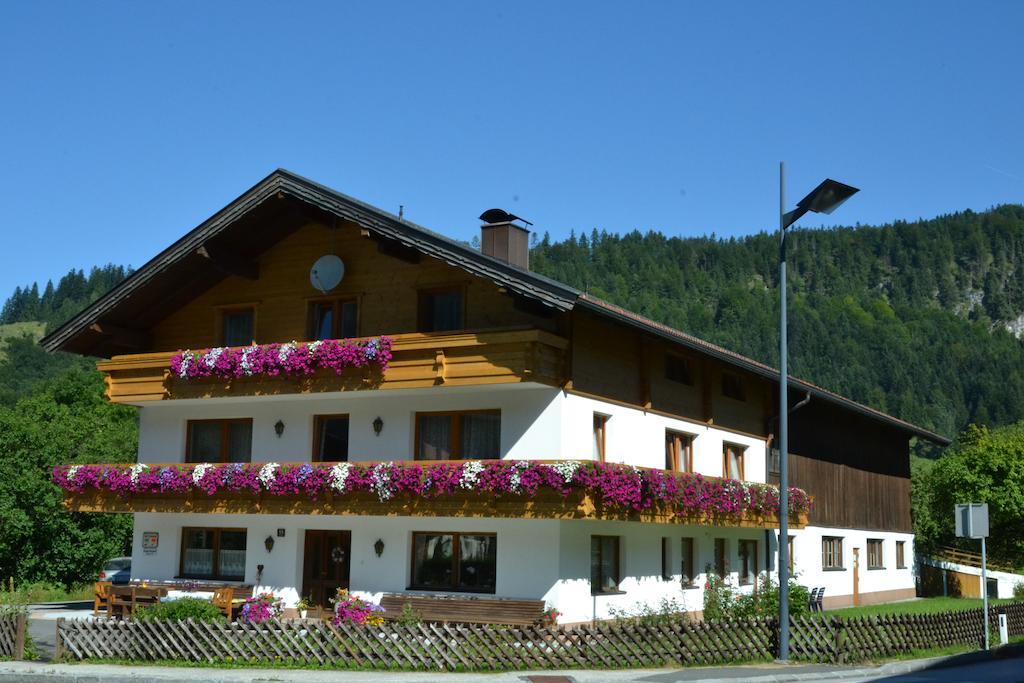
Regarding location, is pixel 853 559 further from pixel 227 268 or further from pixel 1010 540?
pixel 227 268

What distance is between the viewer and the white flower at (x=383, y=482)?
2372 centimetres

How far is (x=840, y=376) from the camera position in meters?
153

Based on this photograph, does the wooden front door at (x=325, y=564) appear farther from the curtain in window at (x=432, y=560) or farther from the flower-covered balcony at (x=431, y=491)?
the curtain in window at (x=432, y=560)

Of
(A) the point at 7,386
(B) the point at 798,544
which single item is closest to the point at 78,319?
Result: (B) the point at 798,544

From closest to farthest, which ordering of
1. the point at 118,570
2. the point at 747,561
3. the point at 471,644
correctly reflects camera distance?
the point at 471,644
the point at 747,561
the point at 118,570

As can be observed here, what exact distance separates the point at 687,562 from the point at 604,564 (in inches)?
176

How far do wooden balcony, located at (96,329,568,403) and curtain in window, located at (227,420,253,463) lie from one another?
1.64 meters

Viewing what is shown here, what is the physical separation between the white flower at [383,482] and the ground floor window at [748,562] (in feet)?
39.1

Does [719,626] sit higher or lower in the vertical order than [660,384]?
lower

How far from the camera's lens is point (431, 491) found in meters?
23.3

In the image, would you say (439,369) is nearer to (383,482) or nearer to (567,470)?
(383,482)

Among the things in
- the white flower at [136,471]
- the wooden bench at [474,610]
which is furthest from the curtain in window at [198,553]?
the wooden bench at [474,610]

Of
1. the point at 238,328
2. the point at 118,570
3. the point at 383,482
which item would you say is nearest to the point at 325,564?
the point at 383,482

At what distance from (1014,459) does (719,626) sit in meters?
28.6
